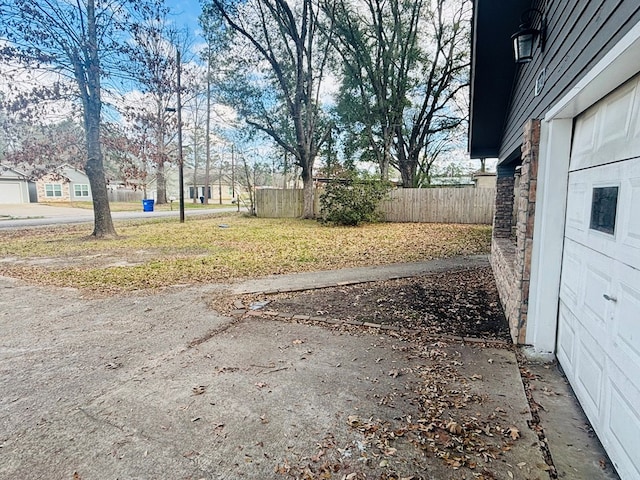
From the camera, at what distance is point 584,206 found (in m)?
2.60

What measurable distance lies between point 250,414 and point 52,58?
35.9ft

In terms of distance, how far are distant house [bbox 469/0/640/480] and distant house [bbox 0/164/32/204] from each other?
3764 centimetres

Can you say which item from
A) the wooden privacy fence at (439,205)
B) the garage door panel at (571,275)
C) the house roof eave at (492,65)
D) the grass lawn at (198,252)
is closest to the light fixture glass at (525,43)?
the house roof eave at (492,65)

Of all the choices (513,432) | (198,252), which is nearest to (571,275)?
(513,432)

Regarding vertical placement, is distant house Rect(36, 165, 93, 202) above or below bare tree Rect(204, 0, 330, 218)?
below

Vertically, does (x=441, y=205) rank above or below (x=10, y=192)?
below

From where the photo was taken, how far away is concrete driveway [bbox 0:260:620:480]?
193 cm

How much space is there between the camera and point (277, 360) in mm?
3166

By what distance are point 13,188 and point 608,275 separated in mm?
40770

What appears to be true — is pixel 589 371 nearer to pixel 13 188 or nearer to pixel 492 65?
pixel 492 65

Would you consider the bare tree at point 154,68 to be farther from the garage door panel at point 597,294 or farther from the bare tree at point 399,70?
the garage door panel at point 597,294

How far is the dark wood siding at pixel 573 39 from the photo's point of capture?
71.7 inches

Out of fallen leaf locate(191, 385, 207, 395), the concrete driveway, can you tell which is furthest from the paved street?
fallen leaf locate(191, 385, 207, 395)

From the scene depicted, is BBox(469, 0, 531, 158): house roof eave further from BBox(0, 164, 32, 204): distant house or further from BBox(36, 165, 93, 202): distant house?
BBox(36, 165, 93, 202): distant house
